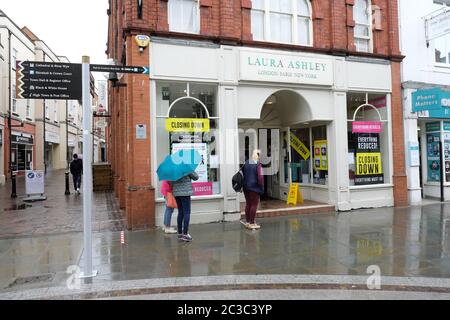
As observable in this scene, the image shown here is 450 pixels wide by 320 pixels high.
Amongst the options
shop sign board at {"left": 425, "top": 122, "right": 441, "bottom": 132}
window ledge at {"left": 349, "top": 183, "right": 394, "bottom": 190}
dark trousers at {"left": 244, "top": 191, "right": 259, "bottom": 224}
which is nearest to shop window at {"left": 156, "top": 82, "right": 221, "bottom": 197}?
dark trousers at {"left": 244, "top": 191, "right": 259, "bottom": 224}

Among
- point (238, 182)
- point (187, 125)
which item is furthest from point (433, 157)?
point (187, 125)

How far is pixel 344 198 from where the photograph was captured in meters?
9.78

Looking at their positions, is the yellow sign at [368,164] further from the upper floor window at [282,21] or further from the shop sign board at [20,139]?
the shop sign board at [20,139]

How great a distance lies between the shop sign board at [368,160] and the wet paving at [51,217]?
7166 mm

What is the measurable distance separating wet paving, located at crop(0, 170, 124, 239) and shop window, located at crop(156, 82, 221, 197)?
2.36 metres

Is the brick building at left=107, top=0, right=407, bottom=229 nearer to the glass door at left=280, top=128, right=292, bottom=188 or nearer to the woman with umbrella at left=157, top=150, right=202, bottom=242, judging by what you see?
the glass door at left=280, top=128, right=292, bottom=188

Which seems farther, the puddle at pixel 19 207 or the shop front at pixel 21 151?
the shop front at pixel 21 151

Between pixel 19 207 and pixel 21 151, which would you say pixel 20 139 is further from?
pixel 19 207

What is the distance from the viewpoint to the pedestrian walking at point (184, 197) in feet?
21.8

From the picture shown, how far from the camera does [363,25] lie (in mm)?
10523

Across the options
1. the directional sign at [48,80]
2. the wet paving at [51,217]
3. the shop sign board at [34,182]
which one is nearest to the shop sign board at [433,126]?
the wet paving at [51,217]

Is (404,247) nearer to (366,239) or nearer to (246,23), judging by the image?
(366,239)

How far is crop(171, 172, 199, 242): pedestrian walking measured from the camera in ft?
21.8

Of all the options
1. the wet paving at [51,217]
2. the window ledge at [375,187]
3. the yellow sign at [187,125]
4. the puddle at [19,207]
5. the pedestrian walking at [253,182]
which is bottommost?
the wet paving at [51,217]
